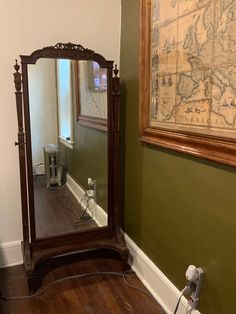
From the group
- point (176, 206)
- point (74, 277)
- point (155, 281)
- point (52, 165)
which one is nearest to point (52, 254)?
point (74, 277)

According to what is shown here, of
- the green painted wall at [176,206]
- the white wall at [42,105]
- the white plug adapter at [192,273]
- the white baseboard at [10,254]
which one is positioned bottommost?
the white baseboard at [10,254]

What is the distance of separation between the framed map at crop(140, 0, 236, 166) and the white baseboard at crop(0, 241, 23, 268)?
1278 mm

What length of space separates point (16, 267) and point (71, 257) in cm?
41

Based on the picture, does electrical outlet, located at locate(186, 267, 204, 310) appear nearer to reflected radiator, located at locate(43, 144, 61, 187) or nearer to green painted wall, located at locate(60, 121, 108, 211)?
green painted wall, located at locate(60, 121, 108, 211)

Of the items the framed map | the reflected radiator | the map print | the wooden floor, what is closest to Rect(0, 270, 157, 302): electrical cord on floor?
the wooden floor

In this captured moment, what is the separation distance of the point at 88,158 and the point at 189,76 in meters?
1.02

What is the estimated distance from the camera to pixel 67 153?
2.12 metres

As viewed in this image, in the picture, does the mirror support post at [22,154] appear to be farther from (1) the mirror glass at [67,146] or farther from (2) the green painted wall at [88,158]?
(2) the green painted wall at [88,158]

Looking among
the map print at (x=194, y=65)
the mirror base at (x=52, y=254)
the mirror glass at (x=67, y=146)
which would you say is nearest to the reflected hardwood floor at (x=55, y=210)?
the mirror glass at (x=67, y=146)

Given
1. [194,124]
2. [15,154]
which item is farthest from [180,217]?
[15,154]

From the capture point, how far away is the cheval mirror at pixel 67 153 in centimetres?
190

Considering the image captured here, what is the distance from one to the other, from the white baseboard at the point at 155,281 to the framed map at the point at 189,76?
0.82 m

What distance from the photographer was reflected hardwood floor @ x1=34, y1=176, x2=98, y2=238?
81.0 inches

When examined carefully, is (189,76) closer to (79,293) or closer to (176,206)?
(176,206)
